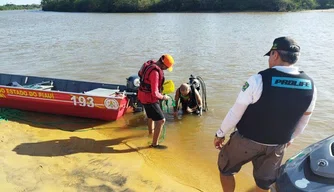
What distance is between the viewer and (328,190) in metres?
1.97

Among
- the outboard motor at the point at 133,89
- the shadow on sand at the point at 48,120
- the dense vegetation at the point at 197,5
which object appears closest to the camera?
the shadow on sand at the point at 48,120

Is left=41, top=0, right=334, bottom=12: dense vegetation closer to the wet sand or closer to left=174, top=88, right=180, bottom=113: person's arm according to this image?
left=174, top=88, right=180, bottom=113: person's arm

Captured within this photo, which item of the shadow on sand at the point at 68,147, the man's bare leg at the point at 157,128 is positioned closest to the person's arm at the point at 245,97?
the man's bare leg at the point at 157,128

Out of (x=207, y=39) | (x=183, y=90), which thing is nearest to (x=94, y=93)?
(x=183, y=90)

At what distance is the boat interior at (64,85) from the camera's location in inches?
297

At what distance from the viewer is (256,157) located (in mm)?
2828

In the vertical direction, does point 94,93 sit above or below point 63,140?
above

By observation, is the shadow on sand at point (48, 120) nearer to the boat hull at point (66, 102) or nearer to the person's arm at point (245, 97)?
the boat hull at point (66, 102)

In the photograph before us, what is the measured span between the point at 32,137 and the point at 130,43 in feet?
50.6

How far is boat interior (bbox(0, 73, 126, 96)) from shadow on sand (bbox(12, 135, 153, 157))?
1.42m

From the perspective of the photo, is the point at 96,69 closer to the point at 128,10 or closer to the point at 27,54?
the point at 27,54

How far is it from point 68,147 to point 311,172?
447 centimetres

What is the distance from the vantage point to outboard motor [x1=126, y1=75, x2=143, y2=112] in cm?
714

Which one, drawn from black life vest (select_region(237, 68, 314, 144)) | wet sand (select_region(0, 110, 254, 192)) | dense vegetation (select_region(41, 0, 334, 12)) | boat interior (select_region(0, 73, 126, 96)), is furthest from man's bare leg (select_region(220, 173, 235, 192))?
dense vegetation (select_region(41, 0, 334, 12))
